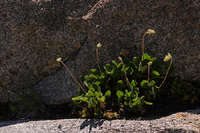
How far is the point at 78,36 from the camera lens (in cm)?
458

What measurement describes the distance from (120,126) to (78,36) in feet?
6.23

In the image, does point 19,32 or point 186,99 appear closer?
point 186,99

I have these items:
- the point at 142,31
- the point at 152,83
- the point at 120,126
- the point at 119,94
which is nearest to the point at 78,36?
the point at 142,31

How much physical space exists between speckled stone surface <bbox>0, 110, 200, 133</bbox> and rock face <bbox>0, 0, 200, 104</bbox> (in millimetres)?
851

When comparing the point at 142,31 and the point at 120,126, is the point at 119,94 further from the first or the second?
the point at 142,31

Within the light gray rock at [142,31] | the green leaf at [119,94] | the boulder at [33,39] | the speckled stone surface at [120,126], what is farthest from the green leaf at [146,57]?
the boulder at [33,39]

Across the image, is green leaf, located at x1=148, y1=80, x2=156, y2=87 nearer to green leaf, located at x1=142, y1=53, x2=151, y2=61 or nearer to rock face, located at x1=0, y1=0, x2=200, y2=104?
green leaf, located at x1=142, y1=53, x2=151, y2=61

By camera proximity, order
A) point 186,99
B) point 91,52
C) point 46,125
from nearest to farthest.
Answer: point 46,125, point 186,99, point 91,52

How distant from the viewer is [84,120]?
3879 mm

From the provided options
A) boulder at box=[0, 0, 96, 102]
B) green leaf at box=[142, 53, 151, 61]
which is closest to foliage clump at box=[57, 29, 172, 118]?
green leaf at box=[142, 53, 151, 61]

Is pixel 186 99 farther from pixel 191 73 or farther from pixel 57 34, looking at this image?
pixel 57 34

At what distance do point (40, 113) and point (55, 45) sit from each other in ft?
4.39

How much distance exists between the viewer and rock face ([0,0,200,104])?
4.22 metres

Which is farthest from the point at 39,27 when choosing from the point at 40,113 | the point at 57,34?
the point at 40,113
